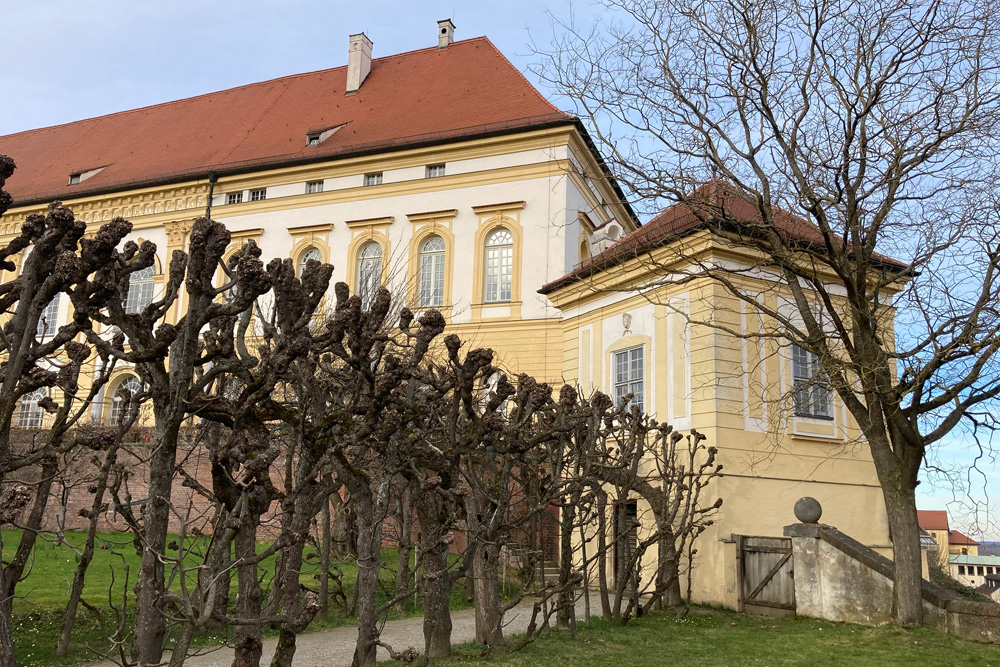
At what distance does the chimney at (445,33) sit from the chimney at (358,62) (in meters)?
2.84

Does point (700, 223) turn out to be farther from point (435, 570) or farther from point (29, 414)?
point (29, 414)

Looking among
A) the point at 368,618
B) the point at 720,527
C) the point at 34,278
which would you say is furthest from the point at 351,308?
the point at 720,527

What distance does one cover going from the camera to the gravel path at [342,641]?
32.5 ft

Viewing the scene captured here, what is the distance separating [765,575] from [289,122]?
24896 millimetres

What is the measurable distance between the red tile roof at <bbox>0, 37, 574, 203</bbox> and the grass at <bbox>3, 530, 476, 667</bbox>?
1496 centimetres

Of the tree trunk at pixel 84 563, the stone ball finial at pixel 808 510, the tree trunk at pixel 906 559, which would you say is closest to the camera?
the tree trunk at pixel 84 563

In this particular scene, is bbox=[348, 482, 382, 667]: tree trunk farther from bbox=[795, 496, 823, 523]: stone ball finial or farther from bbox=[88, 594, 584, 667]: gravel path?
bbox=[795, 496, 823, 523]: stone ball finial

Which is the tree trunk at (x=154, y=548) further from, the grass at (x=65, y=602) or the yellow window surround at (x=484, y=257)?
the yellow window surround at (x=484, y=257)

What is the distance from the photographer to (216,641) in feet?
35.3

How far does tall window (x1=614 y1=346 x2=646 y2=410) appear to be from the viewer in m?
18.2

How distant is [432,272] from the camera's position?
88.2 ft

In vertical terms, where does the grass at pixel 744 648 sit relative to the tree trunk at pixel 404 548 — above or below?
below

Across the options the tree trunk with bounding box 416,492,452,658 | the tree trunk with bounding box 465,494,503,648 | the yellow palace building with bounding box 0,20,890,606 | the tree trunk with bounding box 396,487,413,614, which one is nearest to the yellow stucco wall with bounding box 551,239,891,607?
the yellow palace building with bounding box 0,20,890,606

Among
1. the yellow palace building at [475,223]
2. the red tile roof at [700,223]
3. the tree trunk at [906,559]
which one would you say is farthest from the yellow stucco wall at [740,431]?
the tree trunk at [906,559]
